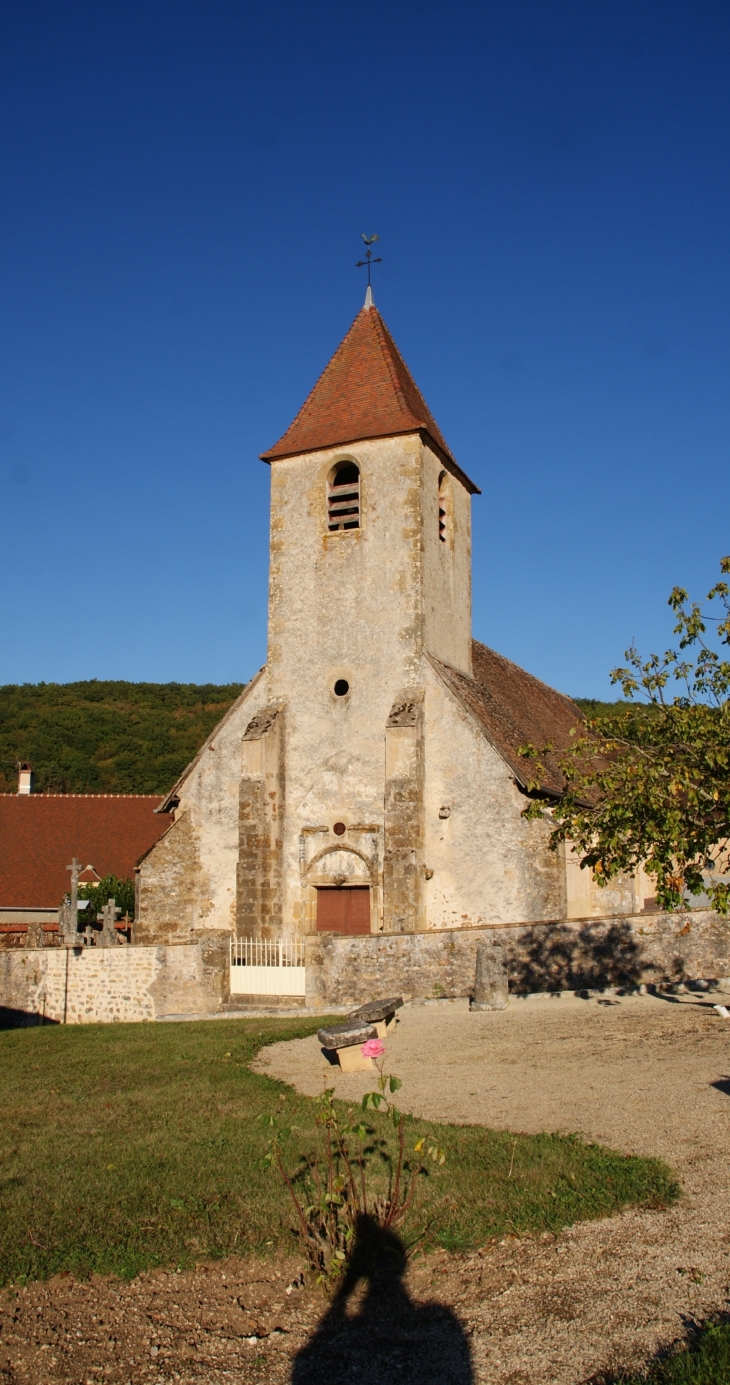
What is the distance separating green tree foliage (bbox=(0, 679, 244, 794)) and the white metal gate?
28.5 metres

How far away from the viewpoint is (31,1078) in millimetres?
10078

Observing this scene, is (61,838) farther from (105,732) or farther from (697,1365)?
(105,732)

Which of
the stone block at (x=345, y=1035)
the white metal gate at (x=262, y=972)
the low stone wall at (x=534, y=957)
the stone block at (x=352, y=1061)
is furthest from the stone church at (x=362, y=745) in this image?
the stone block at (x=345, y=1035)

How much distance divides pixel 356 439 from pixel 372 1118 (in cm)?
1412

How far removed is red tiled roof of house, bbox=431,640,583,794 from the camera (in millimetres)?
17750

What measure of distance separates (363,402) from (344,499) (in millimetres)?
2067

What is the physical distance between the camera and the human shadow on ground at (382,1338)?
4.17m

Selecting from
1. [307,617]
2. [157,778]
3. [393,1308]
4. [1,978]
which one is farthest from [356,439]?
[157,778]

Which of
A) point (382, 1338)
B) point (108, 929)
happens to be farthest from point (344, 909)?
point (382, 1338)

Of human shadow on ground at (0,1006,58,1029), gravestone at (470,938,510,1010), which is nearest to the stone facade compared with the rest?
human shadow on ground at (0,1006,58,1029)

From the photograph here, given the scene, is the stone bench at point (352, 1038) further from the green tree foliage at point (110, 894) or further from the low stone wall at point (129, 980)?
the green tree foliage at point (110, 894)

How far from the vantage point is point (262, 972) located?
15.8m

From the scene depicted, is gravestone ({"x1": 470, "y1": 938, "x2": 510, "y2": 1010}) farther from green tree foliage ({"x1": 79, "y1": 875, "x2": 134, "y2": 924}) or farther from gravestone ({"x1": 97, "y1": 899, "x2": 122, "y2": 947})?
green tree foliage ({"x1": 79, "y1": 875, "x2": 134, "y2": 924})

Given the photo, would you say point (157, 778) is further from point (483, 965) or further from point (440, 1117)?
point (440, 1117)
